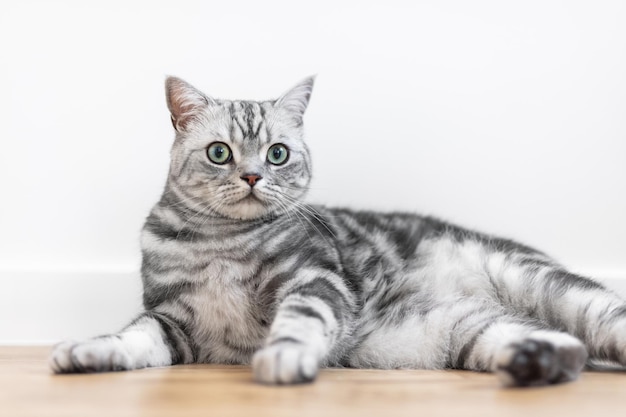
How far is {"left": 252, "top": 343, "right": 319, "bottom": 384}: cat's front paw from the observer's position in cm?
151

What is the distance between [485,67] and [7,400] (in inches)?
81.0

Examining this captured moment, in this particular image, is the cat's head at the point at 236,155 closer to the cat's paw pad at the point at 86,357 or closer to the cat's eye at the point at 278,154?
the cat's eye at the point at 278,154

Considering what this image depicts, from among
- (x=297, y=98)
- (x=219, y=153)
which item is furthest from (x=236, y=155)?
(x=297, y=98)

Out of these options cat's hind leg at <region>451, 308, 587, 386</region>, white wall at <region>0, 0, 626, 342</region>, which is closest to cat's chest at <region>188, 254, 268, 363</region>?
cat's hind leg at <region>451, 308, 587, 386</region>

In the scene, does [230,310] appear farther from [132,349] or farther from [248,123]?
[248,123]

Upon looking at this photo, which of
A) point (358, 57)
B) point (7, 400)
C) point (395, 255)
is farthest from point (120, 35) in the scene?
point (7, 400)

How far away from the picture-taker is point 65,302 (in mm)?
2666

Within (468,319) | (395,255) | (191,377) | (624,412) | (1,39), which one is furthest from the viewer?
(1,39)

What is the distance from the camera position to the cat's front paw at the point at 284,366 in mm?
1514

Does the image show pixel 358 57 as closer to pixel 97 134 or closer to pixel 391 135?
pixel 391 135

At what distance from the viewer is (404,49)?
2.71m

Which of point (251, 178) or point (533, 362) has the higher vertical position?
point (251, 178)

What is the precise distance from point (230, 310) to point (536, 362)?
34.3 inches

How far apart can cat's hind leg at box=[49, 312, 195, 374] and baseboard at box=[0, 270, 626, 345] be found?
0.70 metres
